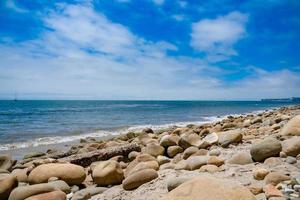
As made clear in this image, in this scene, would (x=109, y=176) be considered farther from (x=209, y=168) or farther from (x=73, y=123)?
(x=73, y=123)

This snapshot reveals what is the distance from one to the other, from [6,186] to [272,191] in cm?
400

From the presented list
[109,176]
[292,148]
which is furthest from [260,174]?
[109,176]

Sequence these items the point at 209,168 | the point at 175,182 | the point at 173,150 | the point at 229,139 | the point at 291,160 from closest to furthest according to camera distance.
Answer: the point at 175,182, the point at 291,160, the point at 209,168, the point at 229,139, the point at 173,150

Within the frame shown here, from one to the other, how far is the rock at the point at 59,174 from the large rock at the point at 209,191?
115 inches

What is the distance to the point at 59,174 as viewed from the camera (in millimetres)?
5094

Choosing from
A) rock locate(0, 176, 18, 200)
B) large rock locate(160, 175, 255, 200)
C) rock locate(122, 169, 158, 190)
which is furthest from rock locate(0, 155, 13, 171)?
large rock locate(160, 175, 255, 200)

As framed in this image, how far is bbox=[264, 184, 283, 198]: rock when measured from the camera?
2916 mm

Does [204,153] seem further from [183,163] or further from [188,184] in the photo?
[188,184]

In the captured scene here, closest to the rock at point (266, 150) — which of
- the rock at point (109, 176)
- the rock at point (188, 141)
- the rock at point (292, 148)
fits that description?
the rock at point (292, 148)

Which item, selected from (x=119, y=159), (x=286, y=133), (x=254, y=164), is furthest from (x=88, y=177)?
(x=286, y=133)

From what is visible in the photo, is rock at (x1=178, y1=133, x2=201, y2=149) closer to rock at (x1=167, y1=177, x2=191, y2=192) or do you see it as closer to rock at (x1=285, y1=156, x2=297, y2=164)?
rock at (x1=285, y1=156, x2=297, y2=164)

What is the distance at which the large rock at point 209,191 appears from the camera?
2.56 meters

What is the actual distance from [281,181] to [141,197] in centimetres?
175

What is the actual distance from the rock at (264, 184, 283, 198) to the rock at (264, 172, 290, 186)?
23 centimetres
